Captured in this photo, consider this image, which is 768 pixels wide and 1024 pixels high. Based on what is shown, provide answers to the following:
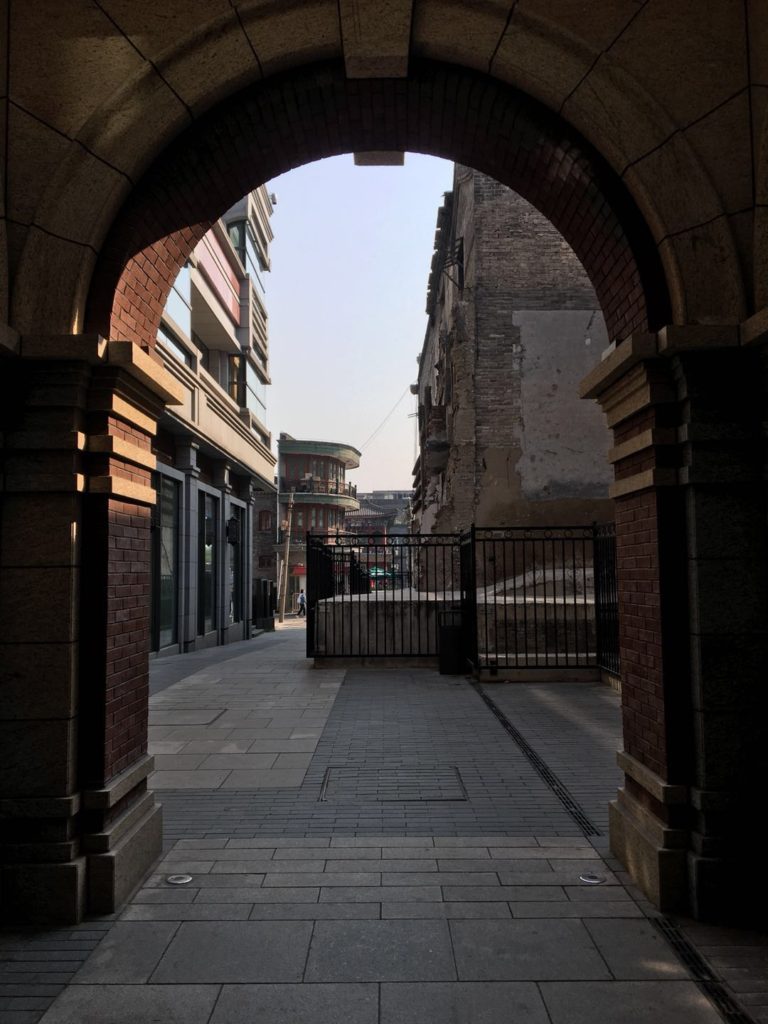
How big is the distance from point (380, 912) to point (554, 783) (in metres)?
2.73

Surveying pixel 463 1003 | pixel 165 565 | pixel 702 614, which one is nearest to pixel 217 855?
pixel 463 1003

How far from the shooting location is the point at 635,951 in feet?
11.1

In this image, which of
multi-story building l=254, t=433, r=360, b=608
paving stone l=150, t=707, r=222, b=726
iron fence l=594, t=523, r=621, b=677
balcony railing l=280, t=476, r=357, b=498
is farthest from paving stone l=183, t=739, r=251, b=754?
balcony railing l=280, t=476, r=357, b=498

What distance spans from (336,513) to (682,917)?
194 ft

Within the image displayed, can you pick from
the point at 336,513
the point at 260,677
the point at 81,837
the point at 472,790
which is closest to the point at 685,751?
the point at 472,790

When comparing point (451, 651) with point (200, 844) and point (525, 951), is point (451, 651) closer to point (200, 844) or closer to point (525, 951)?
point (200, 844)

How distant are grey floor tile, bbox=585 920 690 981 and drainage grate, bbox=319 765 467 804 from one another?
211 cm

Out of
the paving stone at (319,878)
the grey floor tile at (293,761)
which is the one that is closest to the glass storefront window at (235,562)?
the grey floor tile at (293,761)

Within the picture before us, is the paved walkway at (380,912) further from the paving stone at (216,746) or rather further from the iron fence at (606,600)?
the iron fence at (606,600)

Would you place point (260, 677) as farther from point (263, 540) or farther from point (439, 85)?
point (263, 540)

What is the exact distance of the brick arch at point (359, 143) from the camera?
4.25 m

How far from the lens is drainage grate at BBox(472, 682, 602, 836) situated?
5066 millimetres

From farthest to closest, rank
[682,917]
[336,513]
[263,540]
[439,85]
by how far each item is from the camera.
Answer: [336,513]
[263,540]
[439,85]
[682,917]

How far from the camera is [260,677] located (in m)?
12.0
